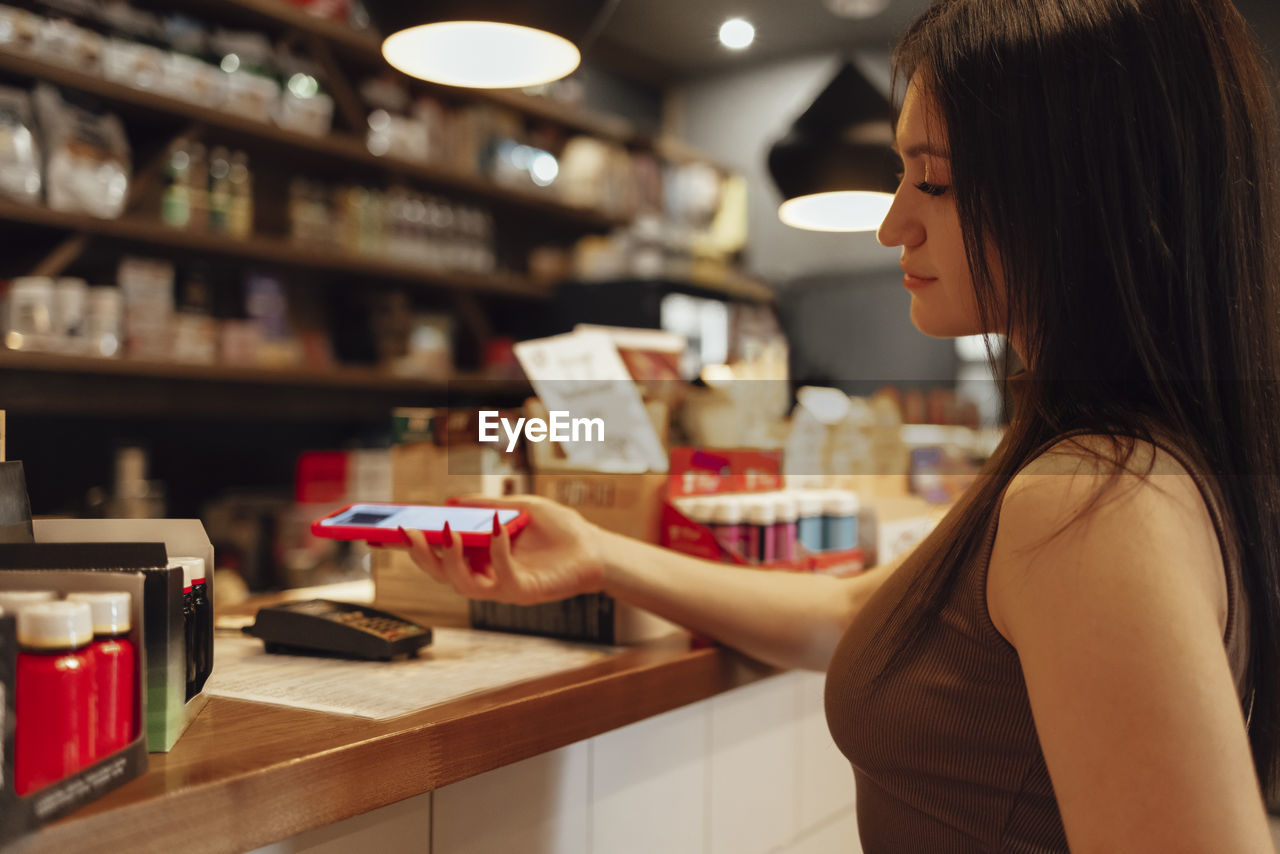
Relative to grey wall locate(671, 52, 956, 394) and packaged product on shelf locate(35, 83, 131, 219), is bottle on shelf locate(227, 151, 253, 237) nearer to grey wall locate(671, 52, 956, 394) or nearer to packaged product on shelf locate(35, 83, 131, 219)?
packaged product on shelf locate(35, 83, 131, 219)

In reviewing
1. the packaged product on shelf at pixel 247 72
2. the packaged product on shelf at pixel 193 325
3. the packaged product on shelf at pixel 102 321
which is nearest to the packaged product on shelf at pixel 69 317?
the packaged product on shelf at pixel 102 321

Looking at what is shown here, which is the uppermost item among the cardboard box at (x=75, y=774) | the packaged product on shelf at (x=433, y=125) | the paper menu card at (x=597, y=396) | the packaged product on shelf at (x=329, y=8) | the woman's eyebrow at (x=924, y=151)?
the packaged product on shelf at (x=329, y=8)

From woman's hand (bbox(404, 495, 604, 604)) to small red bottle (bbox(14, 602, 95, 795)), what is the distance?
0.50 m

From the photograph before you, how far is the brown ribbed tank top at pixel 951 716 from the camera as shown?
0.80 meters

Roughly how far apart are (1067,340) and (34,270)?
261cm

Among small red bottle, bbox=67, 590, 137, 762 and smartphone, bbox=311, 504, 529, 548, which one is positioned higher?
smartphone, bbox=311, 504, 529, 548

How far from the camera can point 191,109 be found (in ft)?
9.03

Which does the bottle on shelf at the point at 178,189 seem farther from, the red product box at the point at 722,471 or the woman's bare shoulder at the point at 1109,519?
the woman's bare shoulder at the point at 1109,519

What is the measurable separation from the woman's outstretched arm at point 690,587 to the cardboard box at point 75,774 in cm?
49

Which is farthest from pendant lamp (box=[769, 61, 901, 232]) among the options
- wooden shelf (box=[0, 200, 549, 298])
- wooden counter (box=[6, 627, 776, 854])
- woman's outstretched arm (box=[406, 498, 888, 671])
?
wooden shelf (box=[0, 200, 549, 298])

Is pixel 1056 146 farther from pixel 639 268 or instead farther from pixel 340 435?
pixel 639 268

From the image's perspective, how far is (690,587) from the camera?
1.27m

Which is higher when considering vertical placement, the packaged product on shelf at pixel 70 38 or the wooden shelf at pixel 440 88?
the wooden shelf at pixel 440 88

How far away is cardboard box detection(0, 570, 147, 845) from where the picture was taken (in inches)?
23.2
